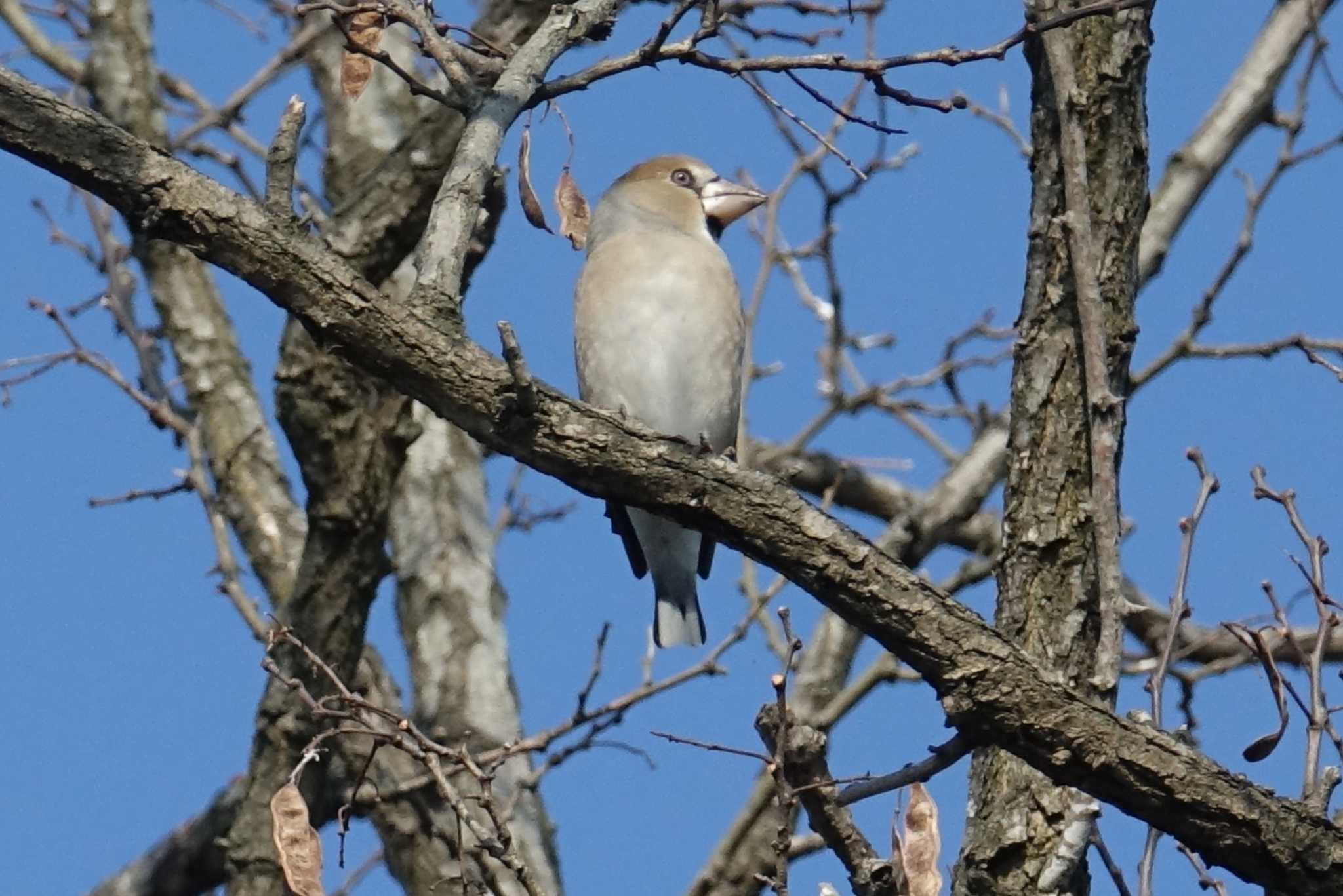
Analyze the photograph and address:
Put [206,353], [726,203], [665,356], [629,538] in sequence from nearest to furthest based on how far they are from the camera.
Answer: [665,356] → [629,538] → [726,203] → [206,353]

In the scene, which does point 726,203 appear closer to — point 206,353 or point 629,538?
point 629,538

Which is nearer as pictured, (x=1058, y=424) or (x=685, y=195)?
(x=1058, y=424)

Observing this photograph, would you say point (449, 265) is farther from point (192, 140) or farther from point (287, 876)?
point (192, 140)

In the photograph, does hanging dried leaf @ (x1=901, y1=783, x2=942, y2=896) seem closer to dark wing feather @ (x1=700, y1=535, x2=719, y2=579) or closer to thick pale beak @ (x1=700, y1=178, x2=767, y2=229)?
dark wing feather @ (x1=700, y1=535, x2=719, y2=579)

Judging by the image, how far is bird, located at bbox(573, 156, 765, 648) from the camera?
6.05 metres

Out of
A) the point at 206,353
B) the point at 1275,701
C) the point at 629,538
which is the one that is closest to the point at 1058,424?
the point at 1275,701

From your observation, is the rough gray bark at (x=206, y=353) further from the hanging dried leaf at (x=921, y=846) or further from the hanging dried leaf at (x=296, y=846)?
the hanging dried leaf at (x=921, y=846)

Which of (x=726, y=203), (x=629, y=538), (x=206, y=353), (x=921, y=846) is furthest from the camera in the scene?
(x=206, y=353)

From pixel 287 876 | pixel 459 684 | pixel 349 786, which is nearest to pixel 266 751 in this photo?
pixel 349 786

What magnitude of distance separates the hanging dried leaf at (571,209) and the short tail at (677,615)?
7.36 feet

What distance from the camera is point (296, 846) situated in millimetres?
3498

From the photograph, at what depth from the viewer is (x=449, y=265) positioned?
3.39 metres

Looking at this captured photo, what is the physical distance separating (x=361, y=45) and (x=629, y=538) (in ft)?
9.19

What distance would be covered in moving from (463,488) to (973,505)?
235 cm
